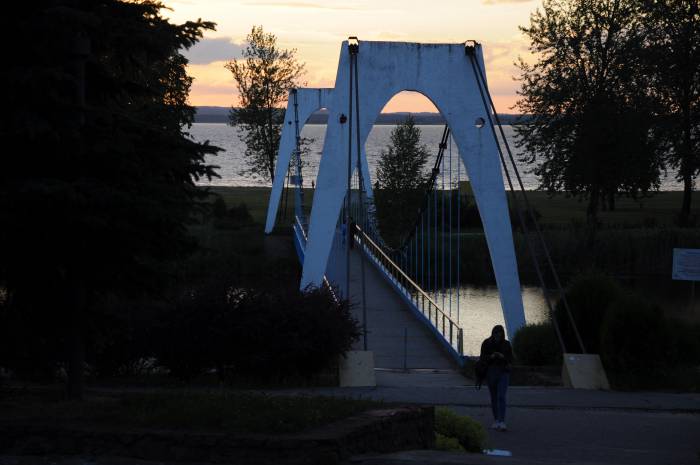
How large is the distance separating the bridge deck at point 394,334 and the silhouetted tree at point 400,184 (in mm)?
11926

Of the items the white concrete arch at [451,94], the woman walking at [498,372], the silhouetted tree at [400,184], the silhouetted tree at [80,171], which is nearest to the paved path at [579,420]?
the woman walking at [498,372]

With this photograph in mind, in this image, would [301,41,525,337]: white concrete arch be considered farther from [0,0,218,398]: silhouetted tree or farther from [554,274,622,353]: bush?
[0,0,218,398]: silhouetted tree

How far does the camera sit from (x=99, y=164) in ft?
31.6

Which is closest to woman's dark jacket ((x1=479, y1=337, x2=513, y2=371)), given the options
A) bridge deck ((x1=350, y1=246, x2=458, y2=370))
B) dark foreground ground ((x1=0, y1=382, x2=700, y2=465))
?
dark foreground ground ((x1=0, y1=382, x2=700, y2=465))

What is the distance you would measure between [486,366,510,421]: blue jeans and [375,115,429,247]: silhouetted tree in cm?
3082

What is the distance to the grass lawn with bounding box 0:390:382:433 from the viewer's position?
8008mm

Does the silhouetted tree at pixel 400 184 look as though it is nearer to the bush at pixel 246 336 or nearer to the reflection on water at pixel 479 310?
the reflection on water at pixel 479 310

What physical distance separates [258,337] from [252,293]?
2.97 feet

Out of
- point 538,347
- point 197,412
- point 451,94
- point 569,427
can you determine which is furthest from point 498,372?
point 451,94

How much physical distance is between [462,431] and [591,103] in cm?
3543

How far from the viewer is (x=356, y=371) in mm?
15336

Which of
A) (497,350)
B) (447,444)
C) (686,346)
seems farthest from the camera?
(686,346)

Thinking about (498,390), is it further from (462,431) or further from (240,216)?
(240,216)

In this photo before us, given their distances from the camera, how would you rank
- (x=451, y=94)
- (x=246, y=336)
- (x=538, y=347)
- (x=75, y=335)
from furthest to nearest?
1. (x=451, y=94)
2. (x=538, y=347)
3. (x=246, y=336)
4. (x=75, y=335)
